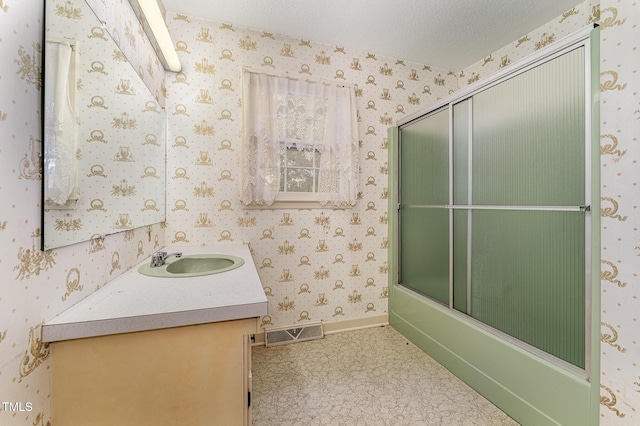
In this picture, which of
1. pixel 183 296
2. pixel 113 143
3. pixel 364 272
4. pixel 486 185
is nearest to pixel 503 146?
pixel 486 185

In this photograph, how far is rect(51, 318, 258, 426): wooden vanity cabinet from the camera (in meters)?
0.77

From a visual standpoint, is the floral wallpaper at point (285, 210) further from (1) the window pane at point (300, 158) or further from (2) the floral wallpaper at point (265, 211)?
(1) the window pane at point (300, 158)

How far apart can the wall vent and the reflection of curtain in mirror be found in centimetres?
171

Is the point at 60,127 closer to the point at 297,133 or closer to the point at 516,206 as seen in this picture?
the point at 297,133

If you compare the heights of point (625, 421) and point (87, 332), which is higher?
point (87, 332)

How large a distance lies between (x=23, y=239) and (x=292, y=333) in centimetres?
188

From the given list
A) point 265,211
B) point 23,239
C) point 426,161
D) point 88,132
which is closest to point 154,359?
point 23,239

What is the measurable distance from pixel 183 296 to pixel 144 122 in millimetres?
1146

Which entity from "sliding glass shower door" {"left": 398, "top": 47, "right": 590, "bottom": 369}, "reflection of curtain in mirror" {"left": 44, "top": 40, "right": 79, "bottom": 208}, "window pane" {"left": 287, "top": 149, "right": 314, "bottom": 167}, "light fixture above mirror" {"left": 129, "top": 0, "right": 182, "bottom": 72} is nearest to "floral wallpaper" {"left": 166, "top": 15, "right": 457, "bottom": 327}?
"light fixture above mirror" {"left": 129, "top": 0, "right": 182, "bottom": 72}

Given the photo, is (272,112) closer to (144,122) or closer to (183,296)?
(144,122)

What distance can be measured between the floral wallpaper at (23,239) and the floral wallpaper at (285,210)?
4.14 ft

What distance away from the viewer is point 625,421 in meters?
1.03

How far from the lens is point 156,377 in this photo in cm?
82

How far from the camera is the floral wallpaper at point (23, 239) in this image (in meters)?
0.64
